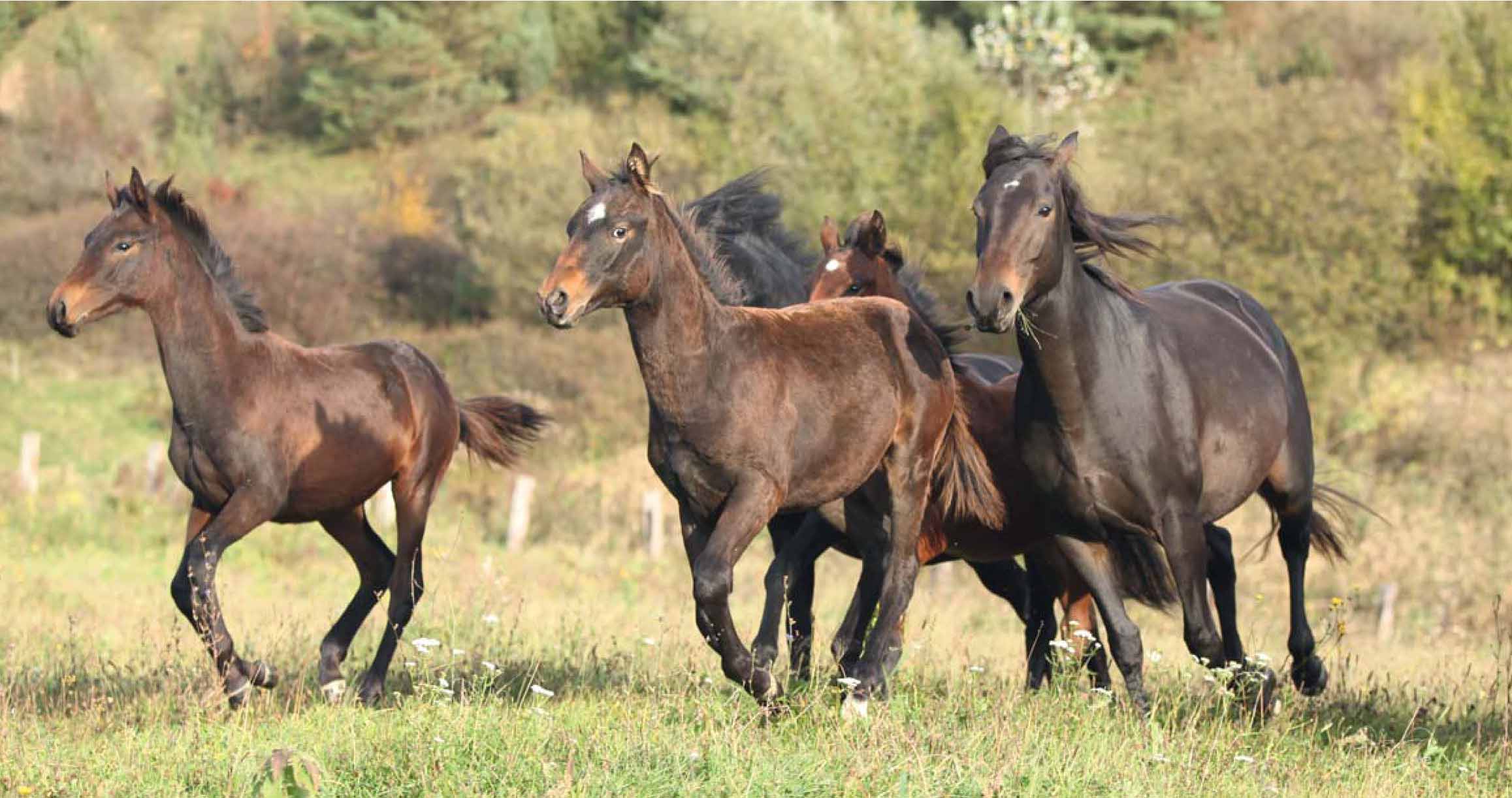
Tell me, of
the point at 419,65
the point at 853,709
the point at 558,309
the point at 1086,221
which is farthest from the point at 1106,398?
the point at 419,65

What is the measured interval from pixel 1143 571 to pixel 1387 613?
433 inches

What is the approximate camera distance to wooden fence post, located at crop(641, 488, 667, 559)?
21.0m

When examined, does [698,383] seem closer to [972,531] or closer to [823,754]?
[823,754]

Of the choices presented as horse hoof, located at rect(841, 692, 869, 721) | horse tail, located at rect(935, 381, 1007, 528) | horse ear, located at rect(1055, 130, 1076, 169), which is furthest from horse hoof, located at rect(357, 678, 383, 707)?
horse ear, located at rect(1055, 130, 1076, 169)

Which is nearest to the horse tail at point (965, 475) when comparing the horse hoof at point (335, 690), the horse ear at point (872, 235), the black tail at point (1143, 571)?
the black tail at point (1143, 571)

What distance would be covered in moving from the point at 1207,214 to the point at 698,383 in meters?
26.0

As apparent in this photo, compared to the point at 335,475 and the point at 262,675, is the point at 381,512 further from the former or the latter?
the point at 262,675

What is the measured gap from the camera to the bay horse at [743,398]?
5.86m

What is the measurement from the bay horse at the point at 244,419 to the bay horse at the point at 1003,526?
235 cm

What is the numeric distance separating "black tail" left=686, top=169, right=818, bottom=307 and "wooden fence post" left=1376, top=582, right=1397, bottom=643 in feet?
35.7

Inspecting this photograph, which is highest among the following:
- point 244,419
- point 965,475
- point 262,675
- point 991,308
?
point 991,308

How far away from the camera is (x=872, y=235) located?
852 centimetres

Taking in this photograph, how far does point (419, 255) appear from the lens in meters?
43.0

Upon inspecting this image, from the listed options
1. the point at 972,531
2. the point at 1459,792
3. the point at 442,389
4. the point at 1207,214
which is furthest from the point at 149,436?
the point at 1459,792
